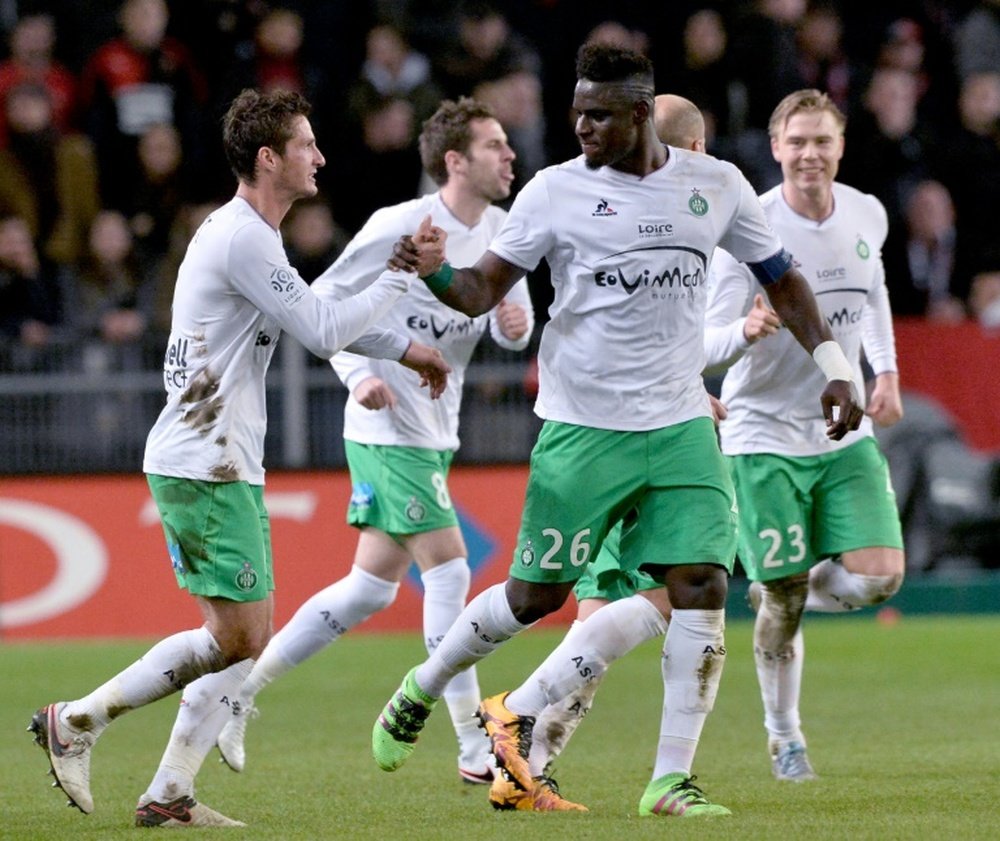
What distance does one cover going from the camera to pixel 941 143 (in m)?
16.6

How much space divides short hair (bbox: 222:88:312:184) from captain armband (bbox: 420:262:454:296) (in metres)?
0.64

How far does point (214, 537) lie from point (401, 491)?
1.98 metres

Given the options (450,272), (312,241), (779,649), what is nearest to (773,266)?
(450,272)

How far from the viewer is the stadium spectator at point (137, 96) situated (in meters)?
14.3

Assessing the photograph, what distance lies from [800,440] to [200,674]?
276cm

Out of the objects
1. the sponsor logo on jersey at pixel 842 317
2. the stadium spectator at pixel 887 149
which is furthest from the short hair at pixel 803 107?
the stadium spectator at pixel 887 149

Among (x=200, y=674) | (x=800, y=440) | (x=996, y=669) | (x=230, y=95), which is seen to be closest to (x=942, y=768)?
(x=800, y=440)

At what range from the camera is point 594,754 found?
812cm

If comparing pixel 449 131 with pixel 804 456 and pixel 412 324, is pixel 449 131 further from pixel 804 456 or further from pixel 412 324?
pixel 804 456

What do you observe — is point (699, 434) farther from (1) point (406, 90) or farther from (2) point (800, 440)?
(1) point (406, 90)

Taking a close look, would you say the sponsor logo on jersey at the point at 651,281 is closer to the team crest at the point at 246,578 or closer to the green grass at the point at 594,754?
the team crest at the point at 246,578

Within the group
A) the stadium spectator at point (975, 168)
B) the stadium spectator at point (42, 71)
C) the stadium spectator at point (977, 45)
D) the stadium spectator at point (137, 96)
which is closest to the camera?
the stadium spectator at point (137, 96)

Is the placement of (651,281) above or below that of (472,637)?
above

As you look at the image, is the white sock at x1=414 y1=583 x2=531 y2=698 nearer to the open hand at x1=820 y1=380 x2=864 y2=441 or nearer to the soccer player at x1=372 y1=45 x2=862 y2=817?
the soccer player at x1=372 y1=45 x2=862 y2=817
